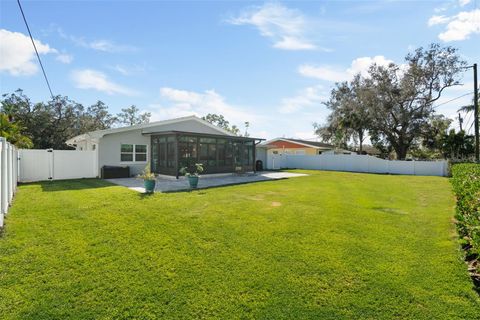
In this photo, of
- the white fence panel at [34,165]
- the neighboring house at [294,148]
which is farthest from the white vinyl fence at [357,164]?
the white fence panel at [34,165]

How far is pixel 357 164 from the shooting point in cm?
2438

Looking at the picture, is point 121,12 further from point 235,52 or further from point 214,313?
point 214,313

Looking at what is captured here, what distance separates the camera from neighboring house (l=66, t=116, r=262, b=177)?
47.6 ft

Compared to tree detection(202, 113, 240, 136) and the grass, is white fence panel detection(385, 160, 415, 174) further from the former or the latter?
tree detection(202, 113, 240, 136)

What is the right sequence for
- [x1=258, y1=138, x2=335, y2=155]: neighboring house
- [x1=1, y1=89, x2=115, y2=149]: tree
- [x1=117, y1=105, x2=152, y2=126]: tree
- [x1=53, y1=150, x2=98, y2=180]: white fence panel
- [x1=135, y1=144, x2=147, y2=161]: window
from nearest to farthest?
[x1=53, y1=150, x2=98, y2=180]: white fence panel, [x1=135, y1=144, x2=147, y2=161]: window, [x1=1, y1=89, x2=115, y2=149]: tree, [x1=258, y1=138, x2=335, y2=155]: neighboring house, [x1=117, y1=105, x2=152, y2=126]: tree

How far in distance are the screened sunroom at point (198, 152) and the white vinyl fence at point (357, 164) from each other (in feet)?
26.0

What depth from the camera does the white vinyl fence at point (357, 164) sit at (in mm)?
21266

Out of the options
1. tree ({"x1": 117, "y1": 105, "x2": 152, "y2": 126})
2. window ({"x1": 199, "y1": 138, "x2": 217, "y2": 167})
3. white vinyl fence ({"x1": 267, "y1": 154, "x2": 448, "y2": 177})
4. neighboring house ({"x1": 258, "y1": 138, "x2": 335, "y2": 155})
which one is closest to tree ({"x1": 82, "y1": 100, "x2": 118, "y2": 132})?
tree ({"x1": 117, "y1": 105, "x2": 152, "y2": 126})

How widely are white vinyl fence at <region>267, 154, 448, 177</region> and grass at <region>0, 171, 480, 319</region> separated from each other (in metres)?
16.8

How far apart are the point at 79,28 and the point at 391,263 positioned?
13262 millimetres

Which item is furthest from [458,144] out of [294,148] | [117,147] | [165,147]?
[117,147]

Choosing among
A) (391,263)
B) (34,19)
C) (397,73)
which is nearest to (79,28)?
(34,19)

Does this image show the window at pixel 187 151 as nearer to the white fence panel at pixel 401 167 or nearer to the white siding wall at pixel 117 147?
the white siding wall at pixel 117 147

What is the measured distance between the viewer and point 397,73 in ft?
92.0
